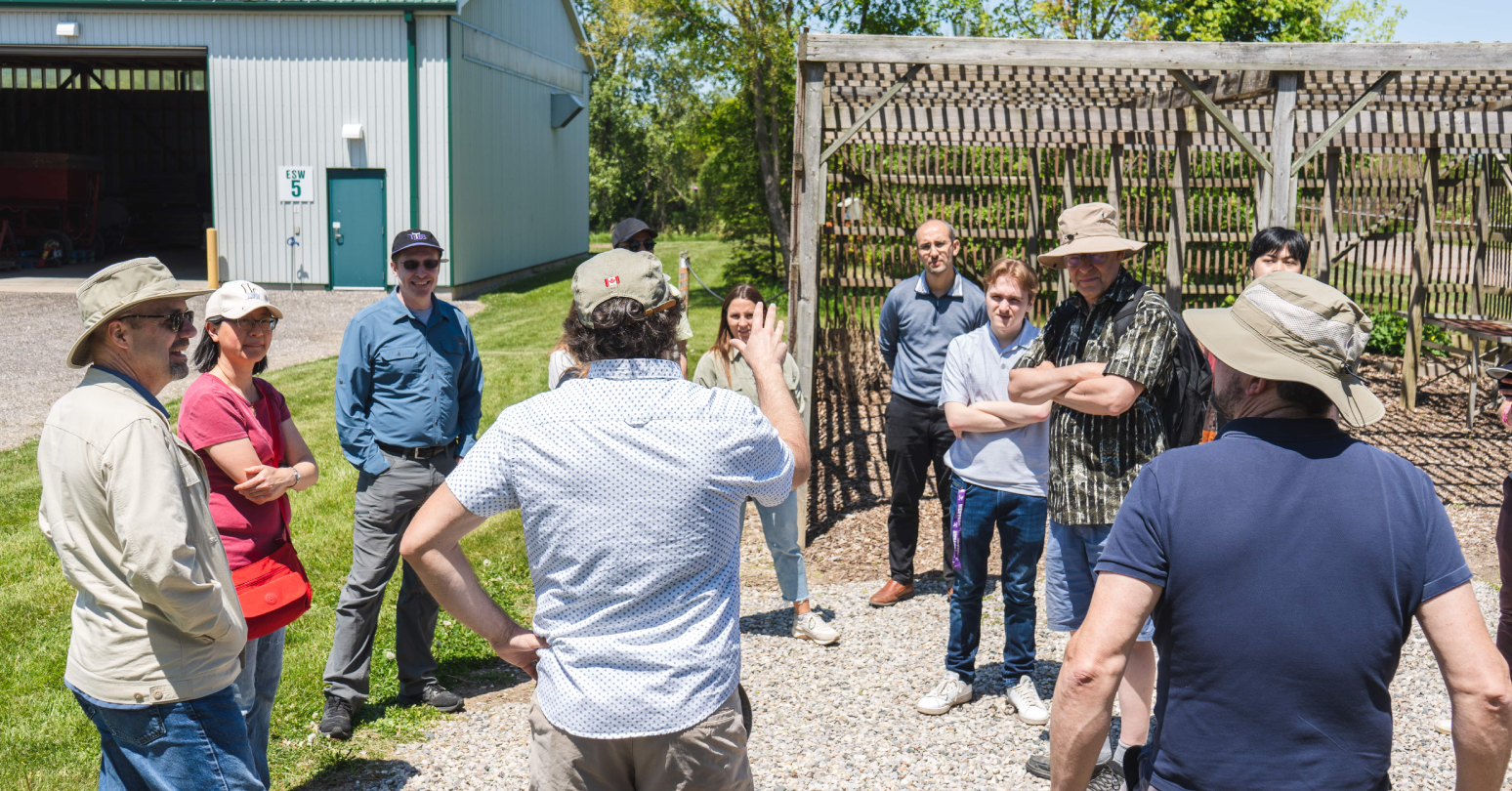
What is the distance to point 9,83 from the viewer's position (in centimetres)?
2866

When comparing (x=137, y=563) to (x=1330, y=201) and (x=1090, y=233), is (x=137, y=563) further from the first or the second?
(x=1330, y=201)

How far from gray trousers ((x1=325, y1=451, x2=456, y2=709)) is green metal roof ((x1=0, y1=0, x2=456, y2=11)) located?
15735 millimetres

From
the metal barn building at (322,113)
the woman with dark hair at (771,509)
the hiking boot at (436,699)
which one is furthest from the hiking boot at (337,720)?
the metal barn building at (322,113)

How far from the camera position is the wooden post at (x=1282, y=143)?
6.75 metres

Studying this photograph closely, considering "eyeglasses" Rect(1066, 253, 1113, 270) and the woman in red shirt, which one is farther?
"eyeglasses" Rect(1066, 253, 1113, 270)

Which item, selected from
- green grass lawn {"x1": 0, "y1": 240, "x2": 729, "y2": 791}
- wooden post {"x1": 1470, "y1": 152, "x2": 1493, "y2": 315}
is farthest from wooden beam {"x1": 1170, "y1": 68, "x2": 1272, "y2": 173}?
wooden post {"x1": 1470, "y1": 152, "x2": 1493, "y2": 315}

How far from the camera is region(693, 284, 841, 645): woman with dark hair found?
541 centimetres

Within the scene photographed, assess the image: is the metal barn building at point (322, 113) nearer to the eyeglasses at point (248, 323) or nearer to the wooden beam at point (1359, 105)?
the wooden beam at point (1359, 105)

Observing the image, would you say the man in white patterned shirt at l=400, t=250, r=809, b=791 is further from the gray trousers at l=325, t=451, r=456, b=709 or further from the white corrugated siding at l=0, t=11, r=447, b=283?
the white corrugated siding at l=0, t=11, r=447, b=283

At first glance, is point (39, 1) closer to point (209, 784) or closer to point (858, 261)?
point (858, 261)

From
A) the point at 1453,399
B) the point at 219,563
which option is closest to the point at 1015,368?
the point at 219,563

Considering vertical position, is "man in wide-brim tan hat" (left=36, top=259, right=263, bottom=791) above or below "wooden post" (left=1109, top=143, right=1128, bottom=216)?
below

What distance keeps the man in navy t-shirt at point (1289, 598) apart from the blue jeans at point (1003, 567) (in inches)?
95.7

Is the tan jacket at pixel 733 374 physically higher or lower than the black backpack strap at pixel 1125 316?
lower
